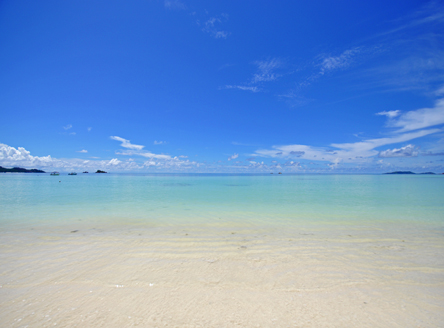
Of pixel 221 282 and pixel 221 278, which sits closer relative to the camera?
pixel 221 282

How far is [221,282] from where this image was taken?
4156 mm

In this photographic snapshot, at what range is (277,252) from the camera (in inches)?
234

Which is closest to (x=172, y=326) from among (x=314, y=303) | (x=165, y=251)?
(x=314, y=303)

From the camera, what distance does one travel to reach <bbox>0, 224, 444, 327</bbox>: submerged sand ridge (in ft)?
10.1

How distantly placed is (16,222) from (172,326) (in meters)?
12.4

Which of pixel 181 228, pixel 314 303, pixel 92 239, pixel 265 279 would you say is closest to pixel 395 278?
pixel 314 303

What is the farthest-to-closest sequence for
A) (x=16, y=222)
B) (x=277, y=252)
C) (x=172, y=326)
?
1. (x=16, y=222)
2. (x=277, y=252)
3. (x=172, y=326)

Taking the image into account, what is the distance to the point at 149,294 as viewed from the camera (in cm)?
371

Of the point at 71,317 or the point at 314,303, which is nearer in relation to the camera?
the point at 71,317

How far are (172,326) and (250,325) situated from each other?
1.18 meters

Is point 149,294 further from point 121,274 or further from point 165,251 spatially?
point 165,251

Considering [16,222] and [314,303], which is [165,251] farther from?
[16,222]

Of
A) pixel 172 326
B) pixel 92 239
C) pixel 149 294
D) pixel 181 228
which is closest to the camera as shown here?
pixel 172 326

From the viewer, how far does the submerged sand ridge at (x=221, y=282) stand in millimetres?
3086
